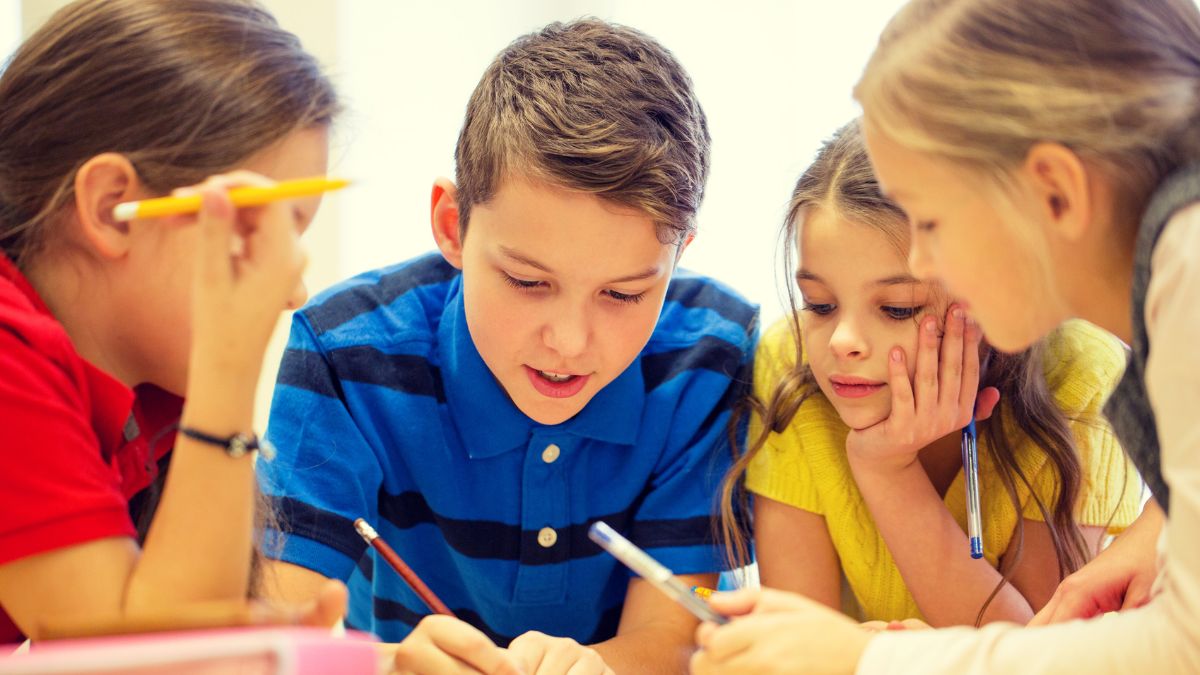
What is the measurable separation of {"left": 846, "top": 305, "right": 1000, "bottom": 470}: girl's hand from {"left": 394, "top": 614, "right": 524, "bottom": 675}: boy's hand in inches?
16.0

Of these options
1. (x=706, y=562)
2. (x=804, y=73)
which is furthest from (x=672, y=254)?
(x=804, y=73)

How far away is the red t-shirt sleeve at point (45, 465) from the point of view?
0.68m

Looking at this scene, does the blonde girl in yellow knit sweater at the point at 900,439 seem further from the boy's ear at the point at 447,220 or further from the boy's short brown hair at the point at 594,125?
the boy's ear at the point at 447,220

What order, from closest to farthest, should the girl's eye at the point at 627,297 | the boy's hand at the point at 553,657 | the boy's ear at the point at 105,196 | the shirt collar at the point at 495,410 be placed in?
the boy's ear at the point at 105,196, the boy's hand at the point at 553,657, the girl's eye at the point at 627,297, the shirt collar at the point at 495,410

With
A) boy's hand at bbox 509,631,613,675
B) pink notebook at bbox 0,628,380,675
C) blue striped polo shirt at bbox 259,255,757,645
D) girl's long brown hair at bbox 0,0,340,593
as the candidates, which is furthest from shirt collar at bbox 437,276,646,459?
pink notebook at bbox 0,628,380,675

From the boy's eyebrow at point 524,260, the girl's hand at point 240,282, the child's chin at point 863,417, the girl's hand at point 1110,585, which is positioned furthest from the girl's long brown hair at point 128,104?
the girl's hand at point 1110,585

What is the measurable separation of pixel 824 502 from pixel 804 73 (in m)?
0.84

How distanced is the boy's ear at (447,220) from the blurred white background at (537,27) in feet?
2.05

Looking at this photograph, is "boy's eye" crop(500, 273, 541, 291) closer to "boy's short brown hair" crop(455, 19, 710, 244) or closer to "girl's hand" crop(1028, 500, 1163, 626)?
"boy's short brown hair" crop(455, 19, 710, 244)

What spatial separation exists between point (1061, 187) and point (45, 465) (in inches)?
23.9

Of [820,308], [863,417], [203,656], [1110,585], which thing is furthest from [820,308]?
[203,656]

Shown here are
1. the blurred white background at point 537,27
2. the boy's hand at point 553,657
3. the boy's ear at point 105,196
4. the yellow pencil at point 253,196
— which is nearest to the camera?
the yellow pencil at point 253,196

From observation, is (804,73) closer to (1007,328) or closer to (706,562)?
(706,562)

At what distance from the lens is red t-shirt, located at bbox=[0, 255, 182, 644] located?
27.0 inches
